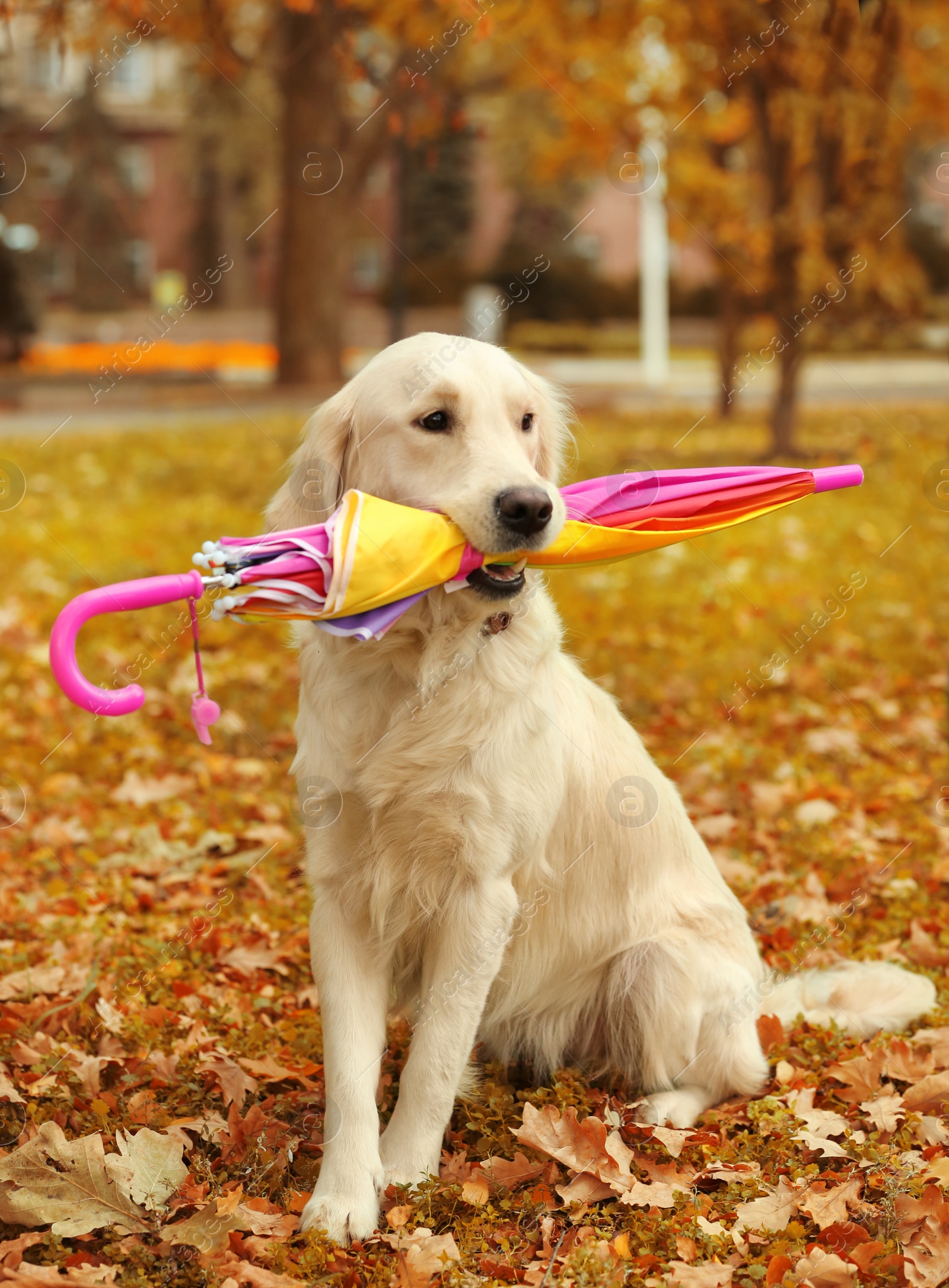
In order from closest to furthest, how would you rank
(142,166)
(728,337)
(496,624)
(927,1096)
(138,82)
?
(496,624), (927,1096), (728,337), (138,82), (142,166)

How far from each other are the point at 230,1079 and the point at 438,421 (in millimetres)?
1760

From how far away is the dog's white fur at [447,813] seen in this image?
2861 mm

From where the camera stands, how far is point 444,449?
2922 millimetres

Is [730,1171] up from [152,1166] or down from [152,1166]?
down

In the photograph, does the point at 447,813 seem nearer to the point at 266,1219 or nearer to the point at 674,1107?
the point at 266,1219

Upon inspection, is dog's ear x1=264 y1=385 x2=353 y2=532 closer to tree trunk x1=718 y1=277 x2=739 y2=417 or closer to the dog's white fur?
the dog's white fur

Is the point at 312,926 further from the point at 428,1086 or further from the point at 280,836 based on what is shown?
the point at 280,836

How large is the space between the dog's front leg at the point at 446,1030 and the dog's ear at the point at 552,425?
1099mm

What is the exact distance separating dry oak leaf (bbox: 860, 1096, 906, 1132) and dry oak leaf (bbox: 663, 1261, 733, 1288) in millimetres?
699

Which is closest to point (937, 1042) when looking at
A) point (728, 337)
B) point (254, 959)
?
point (254, 959)

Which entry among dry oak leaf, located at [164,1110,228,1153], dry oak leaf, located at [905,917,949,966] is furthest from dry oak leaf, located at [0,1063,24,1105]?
dry oak leaf, located at [905,917,949,966]

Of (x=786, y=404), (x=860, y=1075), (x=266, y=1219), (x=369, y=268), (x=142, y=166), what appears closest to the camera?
(x=266, y=1219)

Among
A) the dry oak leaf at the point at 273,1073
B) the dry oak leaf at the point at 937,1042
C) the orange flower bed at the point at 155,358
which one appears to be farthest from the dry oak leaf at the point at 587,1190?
the orange flower bed at the point at 155,358

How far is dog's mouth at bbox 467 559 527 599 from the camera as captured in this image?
2.86 m
